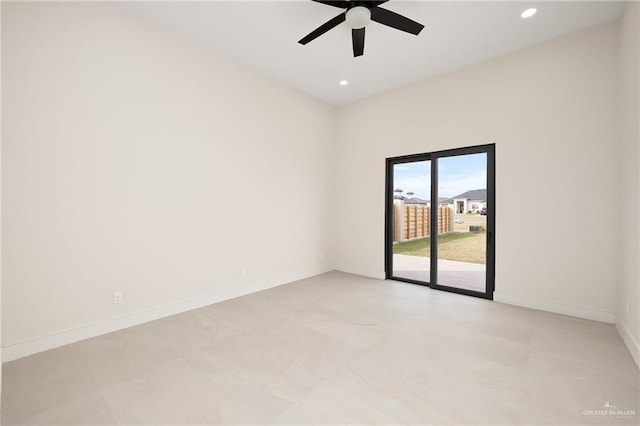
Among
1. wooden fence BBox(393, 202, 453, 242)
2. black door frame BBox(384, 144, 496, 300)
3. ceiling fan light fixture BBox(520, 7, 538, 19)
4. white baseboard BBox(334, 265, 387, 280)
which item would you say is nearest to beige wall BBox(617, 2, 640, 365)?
ceiling fan light fixture BBox(520, 7, 538, 19)

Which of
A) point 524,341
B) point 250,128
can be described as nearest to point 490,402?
point 524,341

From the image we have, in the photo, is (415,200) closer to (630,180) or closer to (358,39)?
(630,180)

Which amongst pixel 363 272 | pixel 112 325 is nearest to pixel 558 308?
pixel 363 272

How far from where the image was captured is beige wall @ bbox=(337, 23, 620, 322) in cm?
315

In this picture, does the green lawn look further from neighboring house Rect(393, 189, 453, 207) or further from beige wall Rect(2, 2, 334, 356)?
beige wall Rect(2, 2, 334, 356)

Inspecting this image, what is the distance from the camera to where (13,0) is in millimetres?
2385

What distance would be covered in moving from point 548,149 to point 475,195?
1033mm

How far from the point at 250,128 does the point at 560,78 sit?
4.15 m

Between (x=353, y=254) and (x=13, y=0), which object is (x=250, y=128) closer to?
(x=13, y=0)

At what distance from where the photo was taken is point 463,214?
434 centimetres

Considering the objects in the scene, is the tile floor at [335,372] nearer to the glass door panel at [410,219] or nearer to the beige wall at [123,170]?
the beige wall at [123,170]

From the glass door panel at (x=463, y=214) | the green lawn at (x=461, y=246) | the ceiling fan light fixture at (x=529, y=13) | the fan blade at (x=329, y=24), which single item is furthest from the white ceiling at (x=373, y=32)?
the green lawn at (x=461, y=246)

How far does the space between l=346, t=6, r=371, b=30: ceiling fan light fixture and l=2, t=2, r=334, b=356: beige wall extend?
206 centimetres

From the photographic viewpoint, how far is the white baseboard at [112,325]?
2.39 m
